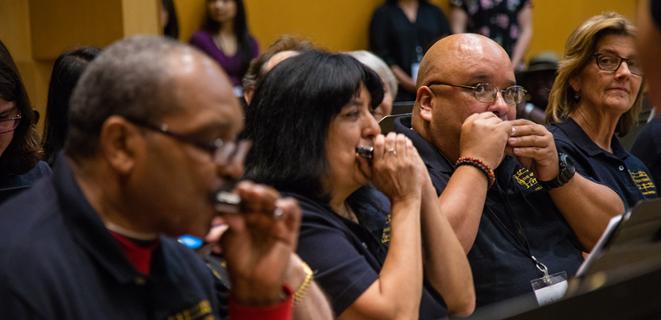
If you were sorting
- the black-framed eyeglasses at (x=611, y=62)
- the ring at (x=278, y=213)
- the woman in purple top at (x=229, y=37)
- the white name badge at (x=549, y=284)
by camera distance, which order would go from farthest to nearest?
the woman in purple top at (x=229, y=37) < the black-framed eyeglasses at (x=611, y=62) < the white name badge at (x=549, y=284) < the ring at (x=278, y=213)

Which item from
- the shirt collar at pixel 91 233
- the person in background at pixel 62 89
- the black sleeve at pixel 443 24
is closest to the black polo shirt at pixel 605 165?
the person in background at pixel 62 89

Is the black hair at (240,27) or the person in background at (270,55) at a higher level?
the person in background at (270,55)

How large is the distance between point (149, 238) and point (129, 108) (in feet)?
0.77

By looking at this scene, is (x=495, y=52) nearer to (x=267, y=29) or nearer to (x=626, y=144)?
(x=626, y=144)

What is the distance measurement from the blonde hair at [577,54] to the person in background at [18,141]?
180 cm

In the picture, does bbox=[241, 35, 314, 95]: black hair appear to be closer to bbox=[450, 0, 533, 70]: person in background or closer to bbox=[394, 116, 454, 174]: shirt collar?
bbox=[394, 116, 454, 174]: shirt collar

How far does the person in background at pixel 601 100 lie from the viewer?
3.32 m

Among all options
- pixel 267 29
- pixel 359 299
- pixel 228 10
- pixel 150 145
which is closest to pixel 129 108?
pixel 150 145

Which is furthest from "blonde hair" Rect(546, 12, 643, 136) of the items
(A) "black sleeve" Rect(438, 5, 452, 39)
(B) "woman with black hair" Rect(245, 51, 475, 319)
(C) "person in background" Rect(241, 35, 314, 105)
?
(A) "black sleeve" Rect(438, 5, 452, 39)

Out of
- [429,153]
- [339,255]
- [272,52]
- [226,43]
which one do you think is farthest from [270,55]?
[226,43]

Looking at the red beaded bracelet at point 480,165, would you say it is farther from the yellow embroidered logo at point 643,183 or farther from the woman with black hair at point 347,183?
the yellow embroidered logo at point 643,183

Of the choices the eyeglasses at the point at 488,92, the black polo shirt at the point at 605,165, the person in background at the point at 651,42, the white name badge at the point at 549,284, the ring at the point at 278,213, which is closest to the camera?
the person in background at the point at 651,42

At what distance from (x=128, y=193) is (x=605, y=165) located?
2.23 m

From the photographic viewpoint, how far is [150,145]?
1.47m
